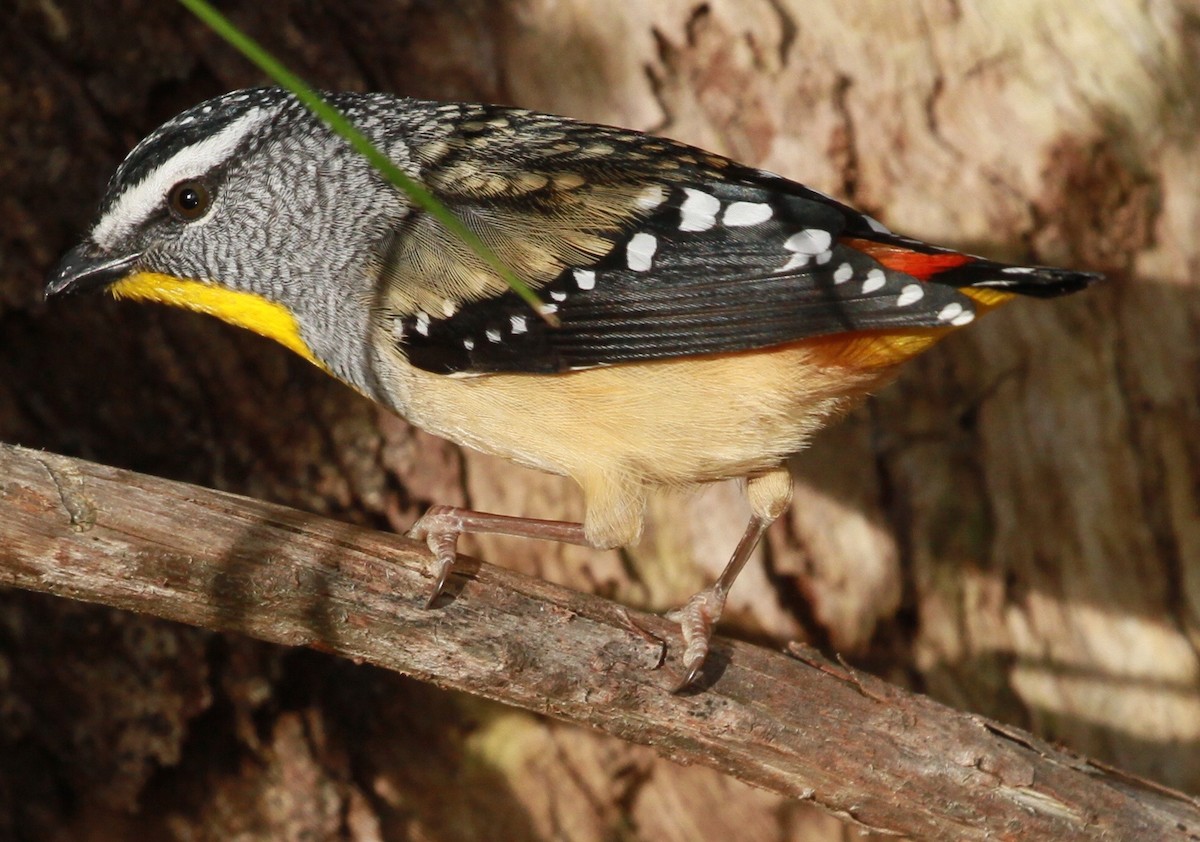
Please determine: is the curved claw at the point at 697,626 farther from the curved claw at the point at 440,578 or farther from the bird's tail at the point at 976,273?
the bird's tail at the point at 976,273

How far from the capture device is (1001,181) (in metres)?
5.37

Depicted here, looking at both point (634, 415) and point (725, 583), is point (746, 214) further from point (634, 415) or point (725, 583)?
point (725, 583)

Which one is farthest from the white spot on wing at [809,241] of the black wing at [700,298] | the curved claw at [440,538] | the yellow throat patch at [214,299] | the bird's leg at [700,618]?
the yellow throat patch at [214,299]

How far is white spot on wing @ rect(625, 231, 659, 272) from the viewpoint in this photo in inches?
144

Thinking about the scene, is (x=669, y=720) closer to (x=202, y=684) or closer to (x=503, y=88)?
(x=202, y=684)

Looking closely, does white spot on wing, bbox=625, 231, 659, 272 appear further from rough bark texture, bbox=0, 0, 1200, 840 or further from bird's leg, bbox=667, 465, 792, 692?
rough bark texture, bbox=0, 0, 1200, 840

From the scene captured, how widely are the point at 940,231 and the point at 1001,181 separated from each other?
0.36 metres

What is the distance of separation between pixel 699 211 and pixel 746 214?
15 centimetres

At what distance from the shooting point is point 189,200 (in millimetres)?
4016

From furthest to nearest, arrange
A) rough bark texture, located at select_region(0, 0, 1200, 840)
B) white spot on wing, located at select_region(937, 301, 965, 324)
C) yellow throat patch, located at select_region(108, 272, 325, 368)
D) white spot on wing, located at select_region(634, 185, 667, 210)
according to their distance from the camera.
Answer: rough bark texture, located at select_region(0, 0, 1200, 840) → yellow throat patch, located at select_region(108, 272, 325, 368) → white spot on wing, located at select_region(634, 185, 667, 210) → white spot on wing, located at select_region(937, 301, 965, 324)

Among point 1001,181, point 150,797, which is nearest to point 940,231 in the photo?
point 1001,181

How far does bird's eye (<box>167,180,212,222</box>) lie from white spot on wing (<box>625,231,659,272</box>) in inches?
61.4

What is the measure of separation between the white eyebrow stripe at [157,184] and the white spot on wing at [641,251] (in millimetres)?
1520

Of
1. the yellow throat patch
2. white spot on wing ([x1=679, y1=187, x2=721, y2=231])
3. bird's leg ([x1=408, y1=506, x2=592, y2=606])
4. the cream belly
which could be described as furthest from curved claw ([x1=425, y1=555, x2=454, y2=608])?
white spot on wing ([x1=679, y1=187, x2=721, y2=231])
